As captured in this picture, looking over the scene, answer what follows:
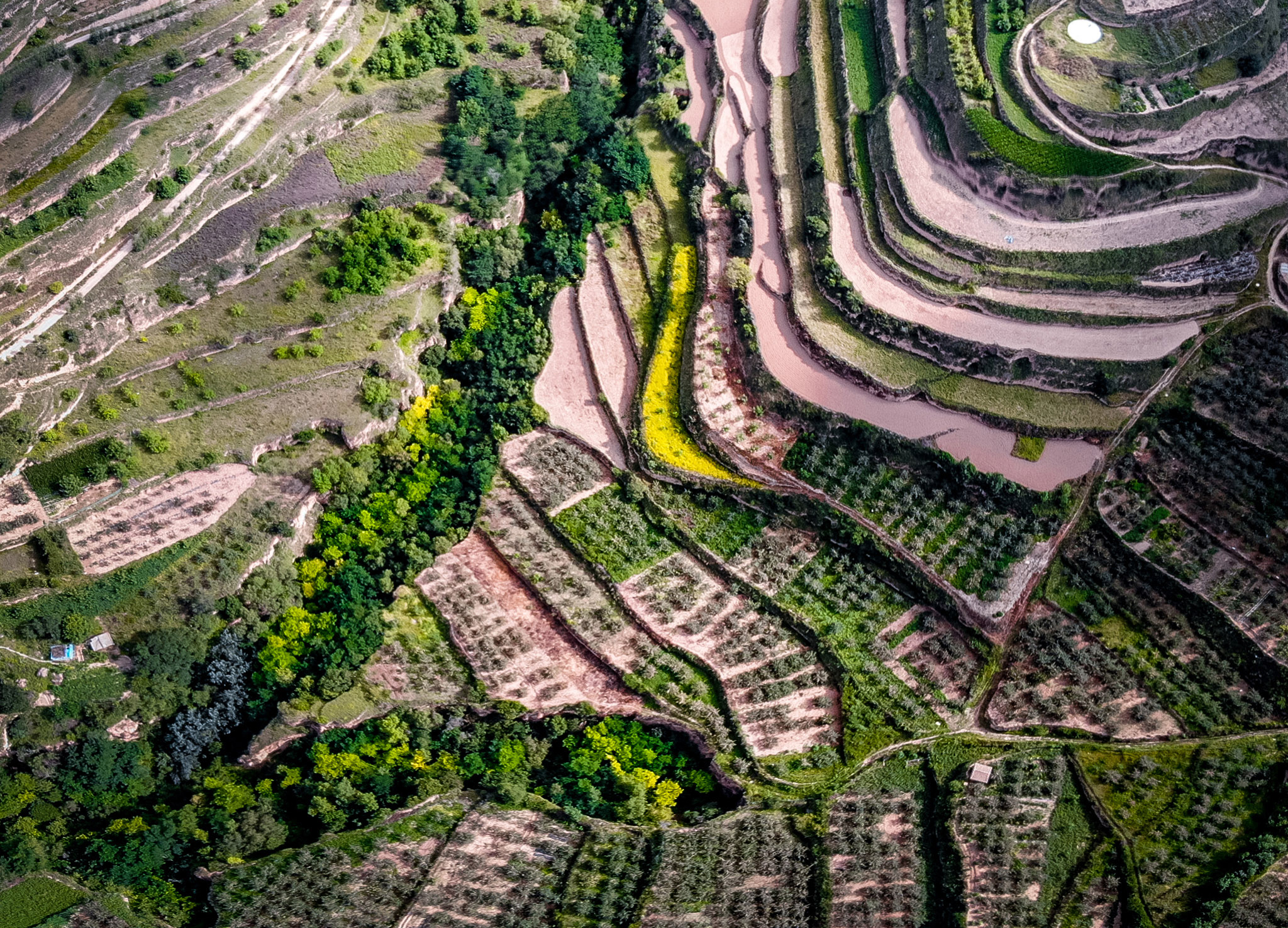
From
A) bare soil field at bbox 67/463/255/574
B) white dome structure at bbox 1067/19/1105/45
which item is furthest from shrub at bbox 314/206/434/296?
white dome structure at bbox 1067/19/1105/45

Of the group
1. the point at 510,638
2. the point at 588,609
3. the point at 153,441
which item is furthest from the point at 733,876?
the point at 153,441

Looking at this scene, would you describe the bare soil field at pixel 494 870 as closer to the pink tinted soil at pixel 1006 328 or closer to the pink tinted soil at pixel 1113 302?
the pink tinted soil at pixel 1006 328

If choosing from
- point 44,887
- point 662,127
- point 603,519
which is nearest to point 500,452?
point 603,519

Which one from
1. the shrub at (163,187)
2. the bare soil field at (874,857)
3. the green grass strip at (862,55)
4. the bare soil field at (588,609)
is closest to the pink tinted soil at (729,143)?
the green grass strip at (862,55)

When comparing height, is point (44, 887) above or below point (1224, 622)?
below

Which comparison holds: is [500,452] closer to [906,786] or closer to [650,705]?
[650,705]

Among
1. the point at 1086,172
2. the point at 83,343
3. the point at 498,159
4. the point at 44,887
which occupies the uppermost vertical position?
the point at 1086,172

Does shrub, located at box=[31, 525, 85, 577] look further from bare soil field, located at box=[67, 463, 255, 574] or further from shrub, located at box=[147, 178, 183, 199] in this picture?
shrub, located at box=[147, 178, 183, 199]
